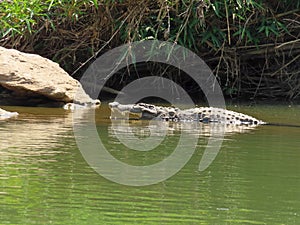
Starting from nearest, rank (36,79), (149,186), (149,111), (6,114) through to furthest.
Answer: (149,186), (6,114), (149,111), (36,79)

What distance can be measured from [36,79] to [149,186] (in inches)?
222

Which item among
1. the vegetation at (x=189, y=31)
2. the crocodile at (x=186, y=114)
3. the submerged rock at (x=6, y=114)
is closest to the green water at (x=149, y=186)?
the submerged rock at (x=6, y=114)

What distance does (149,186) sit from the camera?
154 inches

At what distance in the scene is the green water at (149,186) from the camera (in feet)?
10.6

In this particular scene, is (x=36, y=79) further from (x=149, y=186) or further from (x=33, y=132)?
(x=149, y=186)

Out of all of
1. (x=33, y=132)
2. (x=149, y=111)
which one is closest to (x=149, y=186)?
(x=33, y=132)

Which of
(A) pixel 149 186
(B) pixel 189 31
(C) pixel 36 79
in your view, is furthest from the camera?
(B) pixel 189 31

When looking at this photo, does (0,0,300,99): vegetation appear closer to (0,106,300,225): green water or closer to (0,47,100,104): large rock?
(0,47,100,104): large rock

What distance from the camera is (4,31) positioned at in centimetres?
1052

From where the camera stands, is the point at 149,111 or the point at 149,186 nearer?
the point at 149,186

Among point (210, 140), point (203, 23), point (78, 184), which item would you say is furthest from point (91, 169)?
point (203, 23)

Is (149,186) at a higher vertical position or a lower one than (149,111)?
lower

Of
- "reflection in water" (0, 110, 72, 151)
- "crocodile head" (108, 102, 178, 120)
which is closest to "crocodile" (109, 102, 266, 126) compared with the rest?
"crocodile head" (108, 102, 178, 120)

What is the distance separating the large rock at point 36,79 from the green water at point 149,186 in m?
3.03
